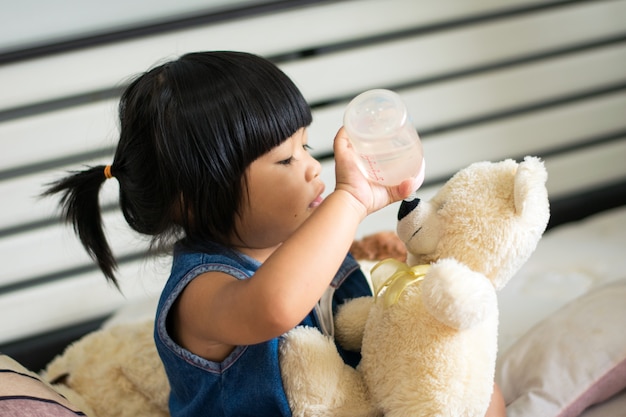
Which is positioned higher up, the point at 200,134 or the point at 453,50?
the point at 200,134

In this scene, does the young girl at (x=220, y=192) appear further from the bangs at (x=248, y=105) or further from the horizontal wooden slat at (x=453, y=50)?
the horizontal wooden slat at (x=453, y=50)

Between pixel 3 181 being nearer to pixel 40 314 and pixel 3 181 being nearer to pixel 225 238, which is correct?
pixel 40 314

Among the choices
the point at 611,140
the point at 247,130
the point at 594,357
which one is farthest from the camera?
the point at 611,140

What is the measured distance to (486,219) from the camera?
82 centimetres

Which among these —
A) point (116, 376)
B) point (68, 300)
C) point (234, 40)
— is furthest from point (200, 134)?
point (68, 300)

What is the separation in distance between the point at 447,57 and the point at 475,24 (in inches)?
4.7

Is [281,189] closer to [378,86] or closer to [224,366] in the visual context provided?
[224,366]

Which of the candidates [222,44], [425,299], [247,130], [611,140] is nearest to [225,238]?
[247,130]

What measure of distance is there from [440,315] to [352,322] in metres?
0.24

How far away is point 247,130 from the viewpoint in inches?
37.3

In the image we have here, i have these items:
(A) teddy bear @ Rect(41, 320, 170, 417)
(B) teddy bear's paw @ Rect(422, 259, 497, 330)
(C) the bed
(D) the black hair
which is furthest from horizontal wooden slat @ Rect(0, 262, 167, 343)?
(B) teddy bear's paw @ Rect(422, 259, 497, 330)

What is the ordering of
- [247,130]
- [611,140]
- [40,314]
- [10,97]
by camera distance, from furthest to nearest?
[611,140]
[40,314]
[10,97]
[247,130]

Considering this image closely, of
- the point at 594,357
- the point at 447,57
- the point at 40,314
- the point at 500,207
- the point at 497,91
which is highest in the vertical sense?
the point at 500,207

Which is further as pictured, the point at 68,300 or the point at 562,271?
the point at 68,300
